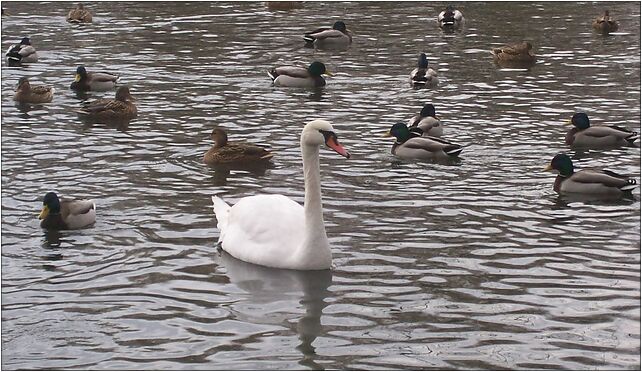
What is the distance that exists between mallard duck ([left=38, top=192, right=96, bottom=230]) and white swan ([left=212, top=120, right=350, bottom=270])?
194cm

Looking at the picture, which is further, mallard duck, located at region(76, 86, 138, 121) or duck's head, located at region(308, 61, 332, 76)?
duck's head, located at region(308, 61, 332, 76)

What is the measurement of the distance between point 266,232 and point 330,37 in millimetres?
16570

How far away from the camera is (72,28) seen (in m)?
31.8

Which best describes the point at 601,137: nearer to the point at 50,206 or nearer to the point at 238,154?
the point at 238,154

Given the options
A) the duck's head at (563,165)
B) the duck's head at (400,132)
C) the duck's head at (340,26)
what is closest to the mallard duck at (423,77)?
the duck's head at (400,132)

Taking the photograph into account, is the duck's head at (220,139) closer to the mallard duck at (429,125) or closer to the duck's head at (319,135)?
the mallard duck at (429,125)

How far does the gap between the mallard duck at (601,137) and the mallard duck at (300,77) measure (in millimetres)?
6975

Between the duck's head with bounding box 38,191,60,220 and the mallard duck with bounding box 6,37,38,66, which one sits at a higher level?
the mallard duck with bounding box 6,37,38,66

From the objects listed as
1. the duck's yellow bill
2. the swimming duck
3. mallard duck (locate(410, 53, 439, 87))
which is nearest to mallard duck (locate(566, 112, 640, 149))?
the swimming duck

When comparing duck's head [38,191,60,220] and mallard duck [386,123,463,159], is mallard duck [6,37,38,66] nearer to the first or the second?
mallard duck [386,123,463,159]

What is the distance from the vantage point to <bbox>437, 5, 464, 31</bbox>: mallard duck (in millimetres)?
30922

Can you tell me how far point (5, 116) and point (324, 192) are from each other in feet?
26.5

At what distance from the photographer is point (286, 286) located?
11828 mm

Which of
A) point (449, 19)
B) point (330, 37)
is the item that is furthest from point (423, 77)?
point (449, 19)
